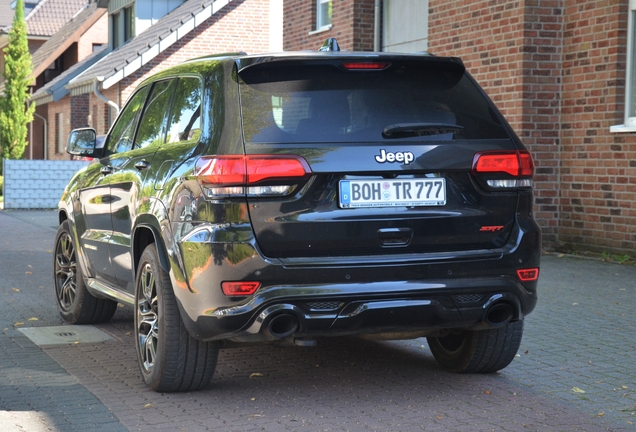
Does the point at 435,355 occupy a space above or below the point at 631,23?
below

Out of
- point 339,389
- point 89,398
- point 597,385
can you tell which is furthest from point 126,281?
point 597,385

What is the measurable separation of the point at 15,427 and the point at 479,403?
7.68 ft

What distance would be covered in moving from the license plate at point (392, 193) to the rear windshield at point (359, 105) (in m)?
0.23

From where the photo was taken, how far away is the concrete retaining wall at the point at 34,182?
1004 inches

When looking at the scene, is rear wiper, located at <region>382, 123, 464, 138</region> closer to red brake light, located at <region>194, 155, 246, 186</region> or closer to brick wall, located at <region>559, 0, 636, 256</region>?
red brake light, located at <region>194, 155, 246, 186</region>

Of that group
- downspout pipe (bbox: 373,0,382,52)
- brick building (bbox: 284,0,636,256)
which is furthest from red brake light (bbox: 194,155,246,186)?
downspout pipe (bbox: 373,0,382,52)

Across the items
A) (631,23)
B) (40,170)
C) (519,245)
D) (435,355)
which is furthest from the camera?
(40,170)

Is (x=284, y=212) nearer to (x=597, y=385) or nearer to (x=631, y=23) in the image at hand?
(x=597, y=385)

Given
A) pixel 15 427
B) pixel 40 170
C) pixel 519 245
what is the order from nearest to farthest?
pixel 15 427
pixel 519 245
pixel 40 170

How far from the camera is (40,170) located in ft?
85.1

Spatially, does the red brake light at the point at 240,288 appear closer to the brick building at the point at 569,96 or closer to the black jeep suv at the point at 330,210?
the black jeep suv at the point at 330,210

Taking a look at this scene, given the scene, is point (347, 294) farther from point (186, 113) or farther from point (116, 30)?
point (116, 30)

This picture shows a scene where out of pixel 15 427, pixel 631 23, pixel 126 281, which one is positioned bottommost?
pixel 15 427

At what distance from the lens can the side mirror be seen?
24.3ft
